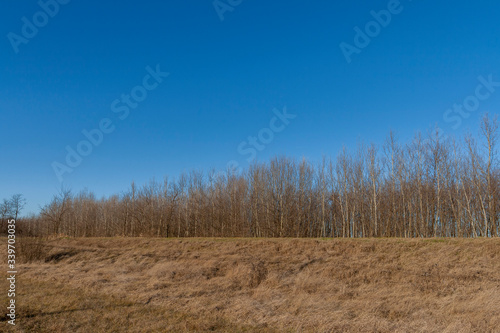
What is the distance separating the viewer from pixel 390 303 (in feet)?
27.3

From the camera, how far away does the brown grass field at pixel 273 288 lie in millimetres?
6906

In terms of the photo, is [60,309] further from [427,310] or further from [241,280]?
[427,310]

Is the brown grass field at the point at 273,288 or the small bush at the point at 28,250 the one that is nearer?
the brown grass field at the point at 273,288

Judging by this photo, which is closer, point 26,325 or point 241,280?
point 26,325

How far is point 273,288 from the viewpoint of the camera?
10.7 meters

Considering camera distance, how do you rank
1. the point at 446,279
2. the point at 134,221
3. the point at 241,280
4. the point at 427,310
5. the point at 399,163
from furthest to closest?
the point at 134,221 → the point at 399,163 → the point at 241,280 → the point at 446,279 → the point at 427,310

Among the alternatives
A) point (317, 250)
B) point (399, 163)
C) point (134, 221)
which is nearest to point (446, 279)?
point (317, 250)

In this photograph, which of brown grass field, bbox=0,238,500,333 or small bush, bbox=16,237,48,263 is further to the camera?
small bush, bbox=16,237,48,263

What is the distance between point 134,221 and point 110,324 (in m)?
40.8

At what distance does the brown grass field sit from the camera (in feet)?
22.7

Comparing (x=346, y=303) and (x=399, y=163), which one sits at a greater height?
(x=399, y=163)

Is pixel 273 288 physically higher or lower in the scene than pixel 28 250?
lower

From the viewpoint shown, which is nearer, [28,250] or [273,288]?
[273,288]

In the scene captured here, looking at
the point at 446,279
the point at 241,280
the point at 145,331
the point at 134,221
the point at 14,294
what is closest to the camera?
the point at 145,331
